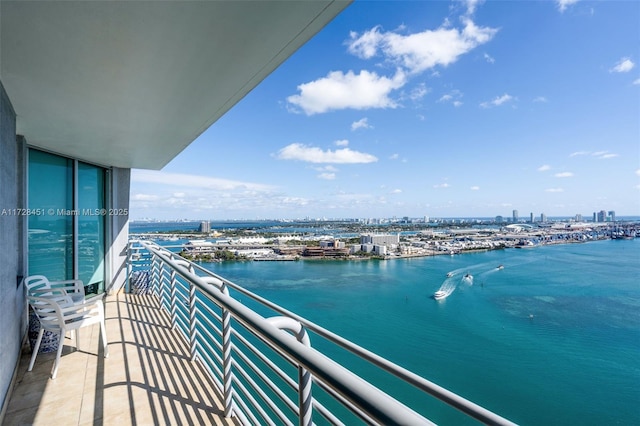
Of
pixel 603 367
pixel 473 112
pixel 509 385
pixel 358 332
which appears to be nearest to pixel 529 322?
pixel 603 367

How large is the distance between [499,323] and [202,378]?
2518cm

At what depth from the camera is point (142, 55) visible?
1518 millimetres

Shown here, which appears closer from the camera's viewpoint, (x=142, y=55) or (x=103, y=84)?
(x=142, y=55)

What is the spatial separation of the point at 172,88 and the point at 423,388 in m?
2.06

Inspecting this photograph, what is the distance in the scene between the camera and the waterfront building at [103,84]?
4.10 ft

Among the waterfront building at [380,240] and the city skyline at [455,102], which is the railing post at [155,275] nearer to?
the city skyline at [455,102]

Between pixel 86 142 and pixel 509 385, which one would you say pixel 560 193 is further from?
pixel 86 142

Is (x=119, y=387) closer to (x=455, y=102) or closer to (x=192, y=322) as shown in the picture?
(x=192, y=322)

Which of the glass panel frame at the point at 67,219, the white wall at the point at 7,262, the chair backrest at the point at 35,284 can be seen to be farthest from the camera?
the glass panel frame at the point at 67,219

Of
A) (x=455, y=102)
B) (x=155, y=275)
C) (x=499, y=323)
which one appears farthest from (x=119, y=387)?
(x=455, y=102)

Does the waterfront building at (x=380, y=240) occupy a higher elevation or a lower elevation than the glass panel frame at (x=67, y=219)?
lower

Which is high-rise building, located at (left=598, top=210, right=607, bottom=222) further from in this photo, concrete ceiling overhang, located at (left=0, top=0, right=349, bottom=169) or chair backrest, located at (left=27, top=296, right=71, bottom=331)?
chair backrest, located at (left=27, top=296, right=71, bottom=331)

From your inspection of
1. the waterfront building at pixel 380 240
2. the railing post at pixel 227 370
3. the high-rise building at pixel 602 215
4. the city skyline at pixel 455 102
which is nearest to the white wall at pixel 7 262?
the railing post at pixel 227 370

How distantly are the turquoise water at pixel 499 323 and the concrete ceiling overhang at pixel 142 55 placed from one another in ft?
48.5
